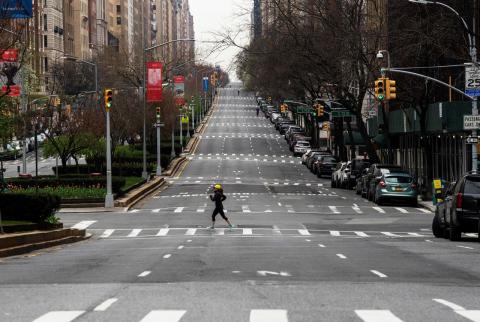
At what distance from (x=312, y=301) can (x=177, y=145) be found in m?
92.6

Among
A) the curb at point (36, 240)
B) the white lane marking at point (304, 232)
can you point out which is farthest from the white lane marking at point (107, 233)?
the white lane marking at point (304, 232)

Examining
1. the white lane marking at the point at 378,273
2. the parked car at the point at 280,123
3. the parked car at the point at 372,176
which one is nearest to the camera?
the white lane marking at the point at 378,273

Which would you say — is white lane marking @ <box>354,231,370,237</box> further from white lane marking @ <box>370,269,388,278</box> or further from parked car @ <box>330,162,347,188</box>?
parked car @ <box>330,162,347,188</box>

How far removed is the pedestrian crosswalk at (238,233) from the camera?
3369 centimetres

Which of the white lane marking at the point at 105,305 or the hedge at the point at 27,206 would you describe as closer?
the white lane marking at the point at 105,305

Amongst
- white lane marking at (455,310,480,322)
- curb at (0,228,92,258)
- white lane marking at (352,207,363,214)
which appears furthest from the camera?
white lane marking at (352,207,363,214)

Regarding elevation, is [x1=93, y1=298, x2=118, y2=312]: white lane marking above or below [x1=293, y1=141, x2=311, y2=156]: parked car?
above

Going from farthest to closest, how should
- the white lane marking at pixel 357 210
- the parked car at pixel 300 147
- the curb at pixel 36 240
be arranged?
the parked car at pixel 300 147 → the white lane marking at pixel 357 210 → the curb at pixel 36 240

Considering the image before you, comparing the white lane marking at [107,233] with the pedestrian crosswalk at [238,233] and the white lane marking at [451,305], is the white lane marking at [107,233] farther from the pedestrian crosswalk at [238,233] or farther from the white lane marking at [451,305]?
the white lane marking at [451,305]

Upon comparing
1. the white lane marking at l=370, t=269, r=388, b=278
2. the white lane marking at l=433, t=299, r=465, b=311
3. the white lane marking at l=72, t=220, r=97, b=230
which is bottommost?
the white lane marking at l=72, t=220, r=97, b=230

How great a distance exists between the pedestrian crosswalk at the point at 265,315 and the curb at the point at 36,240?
13.2 metres

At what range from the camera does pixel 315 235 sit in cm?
3378

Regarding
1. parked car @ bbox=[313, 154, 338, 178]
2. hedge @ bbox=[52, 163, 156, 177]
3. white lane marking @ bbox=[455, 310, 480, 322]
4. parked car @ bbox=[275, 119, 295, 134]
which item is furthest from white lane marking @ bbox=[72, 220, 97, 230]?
parked car @ bbox=[275, 119, 295, 134]

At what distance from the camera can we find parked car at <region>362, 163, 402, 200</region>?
5184 centimetres
